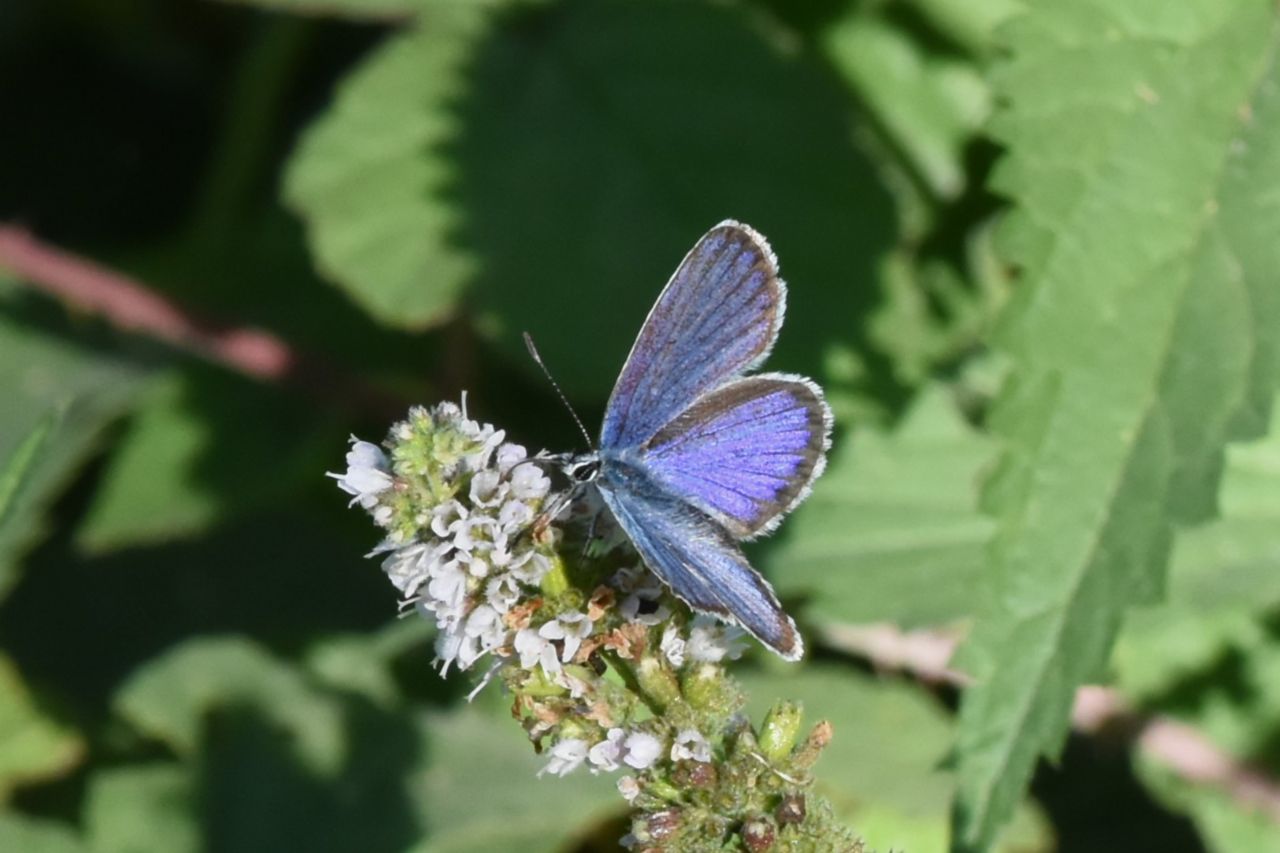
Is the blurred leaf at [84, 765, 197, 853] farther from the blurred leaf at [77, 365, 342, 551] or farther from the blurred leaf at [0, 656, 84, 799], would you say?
the blurred leaf at [77, 365, 342, 551]

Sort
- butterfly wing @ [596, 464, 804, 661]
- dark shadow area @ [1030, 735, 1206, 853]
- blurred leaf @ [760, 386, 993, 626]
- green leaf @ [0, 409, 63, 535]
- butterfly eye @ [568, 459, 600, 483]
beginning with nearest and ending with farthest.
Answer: butterfly wing @ [596, 464, 804, 661]
butterfly eye @ [568, 459, 600, 483]
green leaf @ [0, 409, 63, 535]
blurred leaf @ [760, 386, 993, 626]
dark shadow area @ [1030, 735, 1206, 853]

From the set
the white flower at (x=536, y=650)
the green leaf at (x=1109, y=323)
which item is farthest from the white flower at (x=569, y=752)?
the green leaf at (x=1109, y=323)

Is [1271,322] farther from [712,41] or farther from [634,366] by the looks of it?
[712,41]

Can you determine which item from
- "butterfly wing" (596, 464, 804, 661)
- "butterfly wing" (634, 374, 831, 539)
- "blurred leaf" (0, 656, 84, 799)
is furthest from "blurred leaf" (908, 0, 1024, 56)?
"blurred leaf" (0, 656, 84, 799)

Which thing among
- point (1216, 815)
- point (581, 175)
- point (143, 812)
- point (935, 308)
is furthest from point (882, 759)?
point (143, 812)

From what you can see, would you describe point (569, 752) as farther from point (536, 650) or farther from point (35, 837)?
point (35, 837)

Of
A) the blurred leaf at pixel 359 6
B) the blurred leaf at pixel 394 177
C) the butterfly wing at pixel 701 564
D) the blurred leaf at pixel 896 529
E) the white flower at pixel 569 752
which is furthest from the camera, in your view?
the blurred leaf at pixel 359 6

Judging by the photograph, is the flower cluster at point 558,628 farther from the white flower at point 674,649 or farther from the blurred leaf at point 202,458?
the blurred leaf at point 202,458
